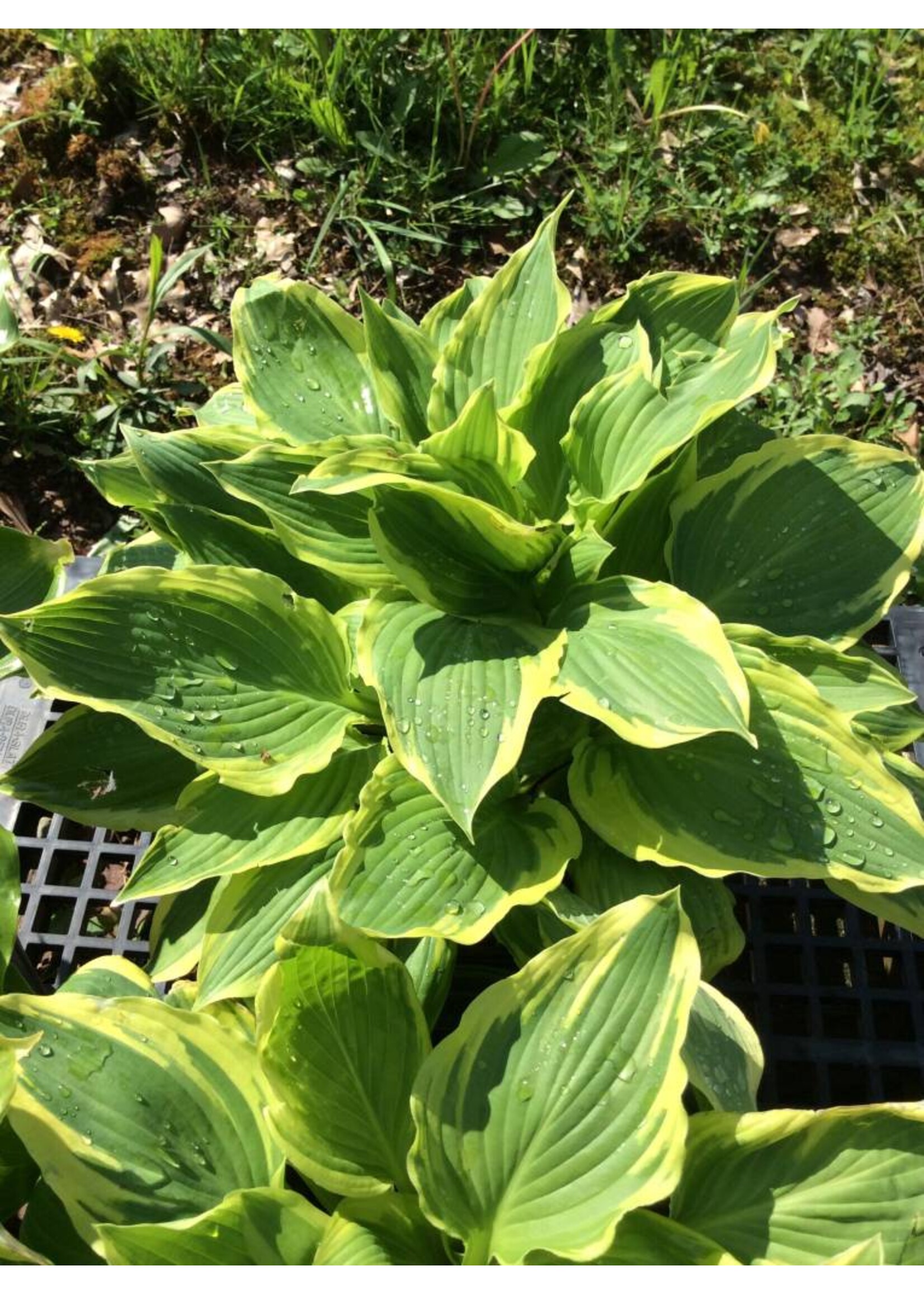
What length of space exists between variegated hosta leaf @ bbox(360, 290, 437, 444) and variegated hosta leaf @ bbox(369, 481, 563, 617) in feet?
0.83

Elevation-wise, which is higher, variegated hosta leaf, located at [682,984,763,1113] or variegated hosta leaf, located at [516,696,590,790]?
variegated hosta leaf, located at [516,696,590,790]

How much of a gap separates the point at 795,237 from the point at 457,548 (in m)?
1.92

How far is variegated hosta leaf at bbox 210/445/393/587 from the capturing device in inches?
56.5

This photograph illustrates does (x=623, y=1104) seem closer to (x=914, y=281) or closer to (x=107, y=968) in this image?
(x=107, y=968)

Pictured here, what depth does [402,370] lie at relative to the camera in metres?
1.57

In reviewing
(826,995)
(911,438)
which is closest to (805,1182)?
(826,995)

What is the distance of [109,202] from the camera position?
2.88 m

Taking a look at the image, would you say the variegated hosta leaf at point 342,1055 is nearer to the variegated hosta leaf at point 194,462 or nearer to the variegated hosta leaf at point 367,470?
the variegated hosta leaf at point 367,470

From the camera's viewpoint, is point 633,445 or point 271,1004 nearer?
point 271,1004

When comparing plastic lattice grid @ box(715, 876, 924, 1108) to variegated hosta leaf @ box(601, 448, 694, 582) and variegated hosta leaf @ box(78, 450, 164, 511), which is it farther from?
variegated hosta leaf @ box(78, 450, 164, 511)

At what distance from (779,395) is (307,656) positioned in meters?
1.59

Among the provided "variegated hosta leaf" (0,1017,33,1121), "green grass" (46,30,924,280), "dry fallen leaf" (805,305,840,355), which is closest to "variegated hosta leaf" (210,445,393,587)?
"variegated hosta leaf" (0,1017,33,1121)

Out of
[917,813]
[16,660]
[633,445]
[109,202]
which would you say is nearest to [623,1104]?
[917,813]

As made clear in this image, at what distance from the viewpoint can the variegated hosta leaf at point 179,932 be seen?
145 centimetres
